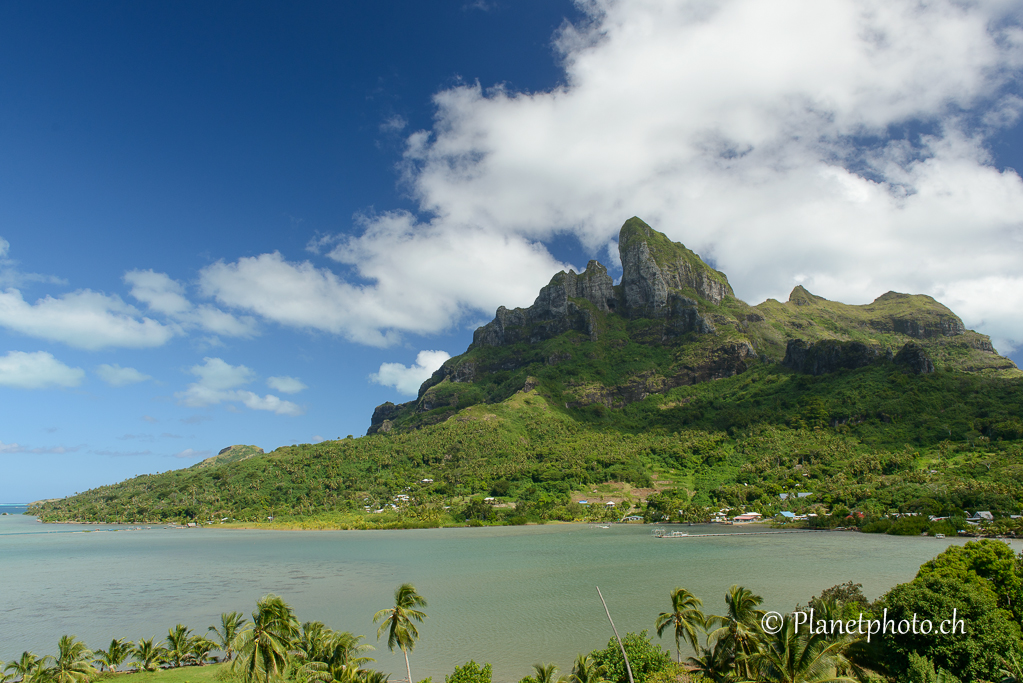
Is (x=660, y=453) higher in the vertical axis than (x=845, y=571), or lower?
higher

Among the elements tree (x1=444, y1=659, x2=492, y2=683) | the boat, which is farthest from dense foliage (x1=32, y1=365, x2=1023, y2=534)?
tree (x1=444, y1=659, x2=492, y2=683)

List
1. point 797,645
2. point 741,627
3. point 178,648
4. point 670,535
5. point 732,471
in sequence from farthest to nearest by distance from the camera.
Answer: point 732,471 → point 670,535 → point 178,648 → point 741,627 → point 797,645

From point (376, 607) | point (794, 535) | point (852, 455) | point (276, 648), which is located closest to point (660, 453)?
point (852, 455)

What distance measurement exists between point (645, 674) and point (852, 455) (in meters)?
142

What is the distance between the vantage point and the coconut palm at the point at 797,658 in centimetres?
2384

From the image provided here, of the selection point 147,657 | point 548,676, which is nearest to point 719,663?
point 548,676

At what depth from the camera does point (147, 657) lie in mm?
40656

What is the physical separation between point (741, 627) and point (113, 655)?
149ft

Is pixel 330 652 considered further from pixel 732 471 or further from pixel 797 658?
pixel 732 471

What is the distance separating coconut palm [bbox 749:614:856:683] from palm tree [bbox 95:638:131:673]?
147 ft

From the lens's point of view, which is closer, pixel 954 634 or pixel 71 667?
pixel 954 634

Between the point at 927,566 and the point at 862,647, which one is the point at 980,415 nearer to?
the point at 927,566

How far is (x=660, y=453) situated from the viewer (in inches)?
7510

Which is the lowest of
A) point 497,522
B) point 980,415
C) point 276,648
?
point 497,522
